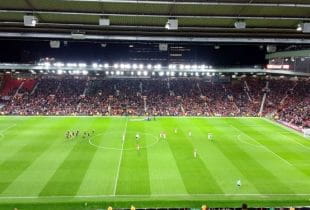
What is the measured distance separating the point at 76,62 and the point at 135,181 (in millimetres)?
48211

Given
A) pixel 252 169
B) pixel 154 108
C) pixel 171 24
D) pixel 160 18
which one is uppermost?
pixel 160 18

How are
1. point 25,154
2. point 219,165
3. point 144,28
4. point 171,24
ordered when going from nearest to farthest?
point 171,24
point 144,28
point 219,165
point 25,154

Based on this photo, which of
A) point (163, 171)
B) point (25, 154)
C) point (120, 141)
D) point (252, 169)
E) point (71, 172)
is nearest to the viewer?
point (71, 172)

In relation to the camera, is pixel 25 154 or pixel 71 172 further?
pixel 25 154

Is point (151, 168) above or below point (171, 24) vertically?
below

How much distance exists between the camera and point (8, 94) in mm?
81188

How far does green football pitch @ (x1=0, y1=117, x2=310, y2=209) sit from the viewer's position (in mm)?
26172

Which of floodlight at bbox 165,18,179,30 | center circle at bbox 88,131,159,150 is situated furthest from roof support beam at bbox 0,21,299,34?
center circle at bbox 88,131,159,150

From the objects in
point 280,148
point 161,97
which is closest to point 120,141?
point 280,148

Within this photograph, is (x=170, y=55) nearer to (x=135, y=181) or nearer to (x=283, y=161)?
(x=283, y=161)

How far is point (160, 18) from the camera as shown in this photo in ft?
54.6

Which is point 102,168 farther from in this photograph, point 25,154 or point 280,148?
point 280,148

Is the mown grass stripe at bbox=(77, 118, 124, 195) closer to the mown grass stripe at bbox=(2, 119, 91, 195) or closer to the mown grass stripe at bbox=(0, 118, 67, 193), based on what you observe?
the mown grass stripe at bbox=(2, 119, 91, 195)

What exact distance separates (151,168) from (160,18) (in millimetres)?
19393
